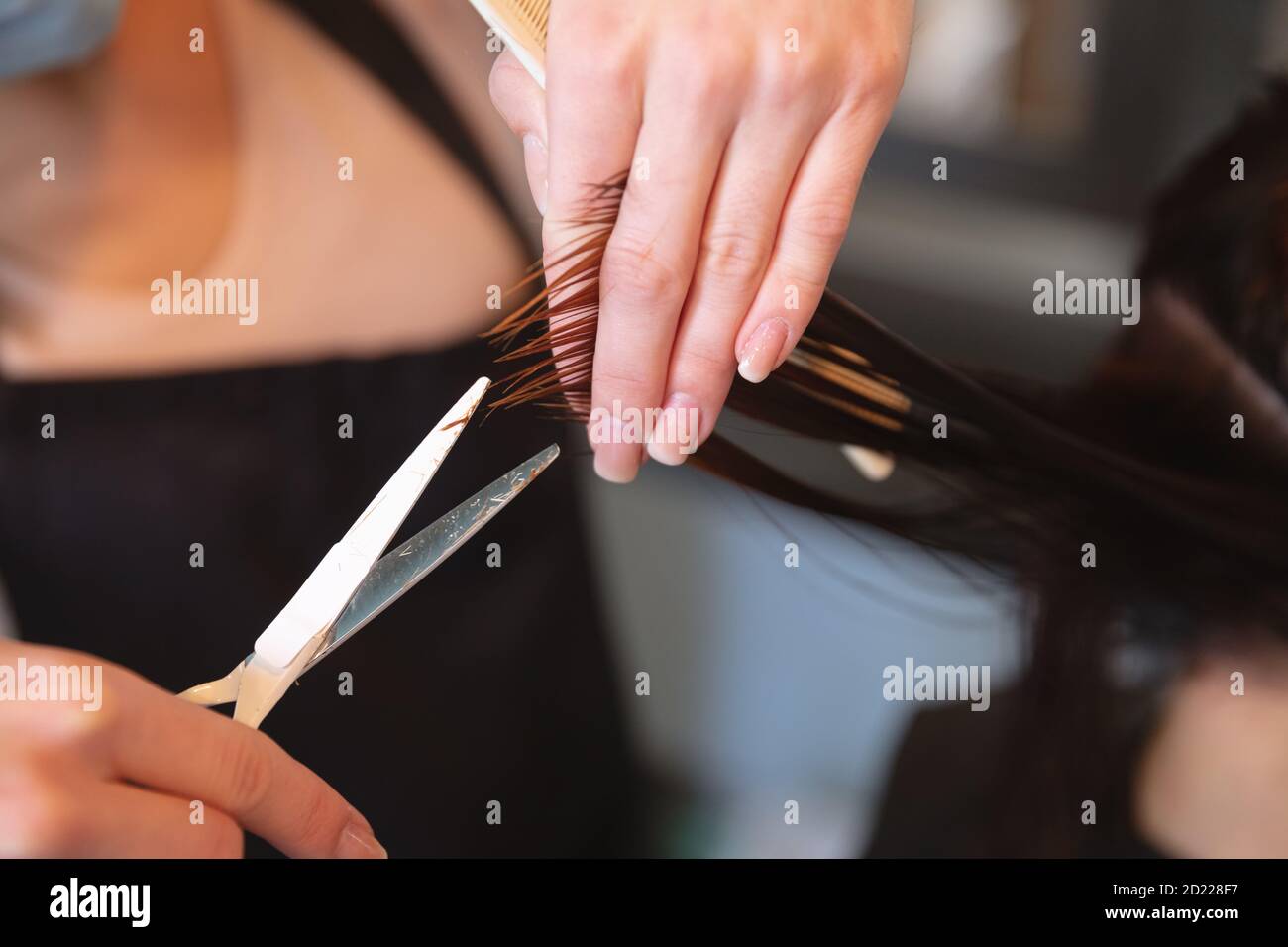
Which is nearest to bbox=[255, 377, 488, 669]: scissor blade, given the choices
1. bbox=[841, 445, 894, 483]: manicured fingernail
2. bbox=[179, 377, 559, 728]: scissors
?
bbox=[179, 377, 559, 728]: scissors

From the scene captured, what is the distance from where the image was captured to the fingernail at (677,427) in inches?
14.1

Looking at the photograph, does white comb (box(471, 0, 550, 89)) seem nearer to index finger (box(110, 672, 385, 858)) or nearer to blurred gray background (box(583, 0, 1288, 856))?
index finger (box(110, 672, 385, 858))

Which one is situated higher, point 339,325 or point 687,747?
point 339,325

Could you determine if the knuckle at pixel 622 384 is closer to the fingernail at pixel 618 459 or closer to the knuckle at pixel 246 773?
the fingernail at pixel 618 459

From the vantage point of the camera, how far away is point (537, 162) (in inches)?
14.6

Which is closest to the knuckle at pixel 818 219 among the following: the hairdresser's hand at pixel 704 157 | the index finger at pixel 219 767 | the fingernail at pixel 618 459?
the hairdresser's hand at pixel 704 157

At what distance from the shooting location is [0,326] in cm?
53

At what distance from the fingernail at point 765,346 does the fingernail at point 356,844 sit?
0.25 m

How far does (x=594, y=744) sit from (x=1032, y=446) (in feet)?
1.40

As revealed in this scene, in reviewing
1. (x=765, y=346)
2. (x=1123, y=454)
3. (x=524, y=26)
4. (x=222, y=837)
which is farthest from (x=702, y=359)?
(x=1123, y=454)

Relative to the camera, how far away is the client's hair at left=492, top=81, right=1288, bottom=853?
50cm
